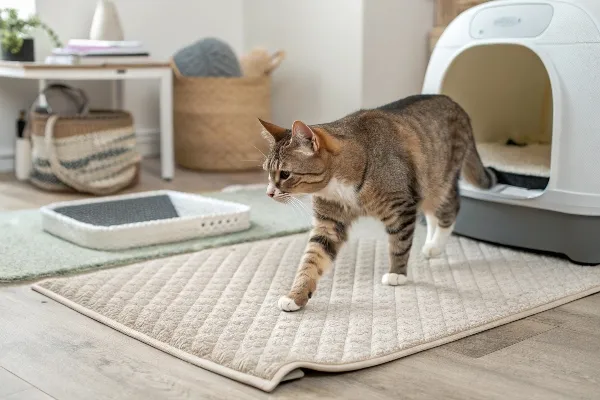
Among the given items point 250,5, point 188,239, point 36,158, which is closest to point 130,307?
point 188,239

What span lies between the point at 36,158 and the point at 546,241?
213 centimetres

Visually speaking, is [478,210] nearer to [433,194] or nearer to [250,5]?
[433,194]

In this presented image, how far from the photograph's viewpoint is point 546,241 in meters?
2.51

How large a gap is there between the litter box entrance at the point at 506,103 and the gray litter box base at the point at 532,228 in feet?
0.41

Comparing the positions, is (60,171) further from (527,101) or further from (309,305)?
(527,101)

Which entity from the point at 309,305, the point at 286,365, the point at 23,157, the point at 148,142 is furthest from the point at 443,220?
the point at 148,142

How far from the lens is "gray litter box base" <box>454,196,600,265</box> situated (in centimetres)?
242

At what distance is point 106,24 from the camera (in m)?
3.76

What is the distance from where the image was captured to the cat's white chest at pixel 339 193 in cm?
207

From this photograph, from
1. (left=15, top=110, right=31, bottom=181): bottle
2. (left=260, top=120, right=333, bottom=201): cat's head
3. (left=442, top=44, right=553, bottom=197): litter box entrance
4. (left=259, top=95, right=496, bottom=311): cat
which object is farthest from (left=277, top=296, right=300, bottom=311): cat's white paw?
(left=15, top=110, right=31, bottom=181): bottle

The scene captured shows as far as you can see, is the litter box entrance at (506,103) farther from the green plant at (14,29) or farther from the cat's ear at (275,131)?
the green plant at (14,29)

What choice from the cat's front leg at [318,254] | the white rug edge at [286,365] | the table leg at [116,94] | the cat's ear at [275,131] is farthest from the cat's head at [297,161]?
the table leg at [116,94]

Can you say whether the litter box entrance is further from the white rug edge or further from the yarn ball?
the yarn ball

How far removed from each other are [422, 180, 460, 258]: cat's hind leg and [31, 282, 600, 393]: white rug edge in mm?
499
